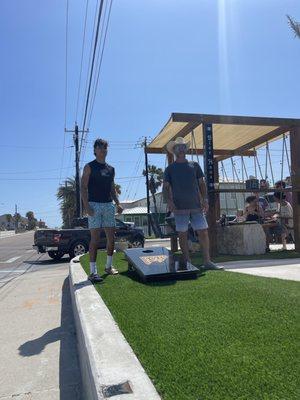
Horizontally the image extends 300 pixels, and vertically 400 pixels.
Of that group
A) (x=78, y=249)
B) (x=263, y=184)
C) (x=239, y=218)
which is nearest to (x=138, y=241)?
(x=78, y=249)

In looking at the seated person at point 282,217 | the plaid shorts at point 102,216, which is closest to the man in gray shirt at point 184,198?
the plaid shorts at point 102,216

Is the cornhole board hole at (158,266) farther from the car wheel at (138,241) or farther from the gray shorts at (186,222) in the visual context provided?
the car wheel at (138,241)

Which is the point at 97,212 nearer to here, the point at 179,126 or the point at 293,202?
the point at 179,126

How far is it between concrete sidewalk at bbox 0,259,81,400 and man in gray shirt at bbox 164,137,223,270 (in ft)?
6.73

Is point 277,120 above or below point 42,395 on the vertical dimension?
above

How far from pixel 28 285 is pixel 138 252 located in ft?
12.8

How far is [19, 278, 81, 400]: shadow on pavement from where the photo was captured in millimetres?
3262

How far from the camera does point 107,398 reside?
2178 millimetres

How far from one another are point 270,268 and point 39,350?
4.10 metres

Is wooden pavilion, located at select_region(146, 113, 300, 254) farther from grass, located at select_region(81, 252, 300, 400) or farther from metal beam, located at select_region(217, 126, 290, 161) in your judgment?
grass, located at select_region(81, 252, 300, 400)

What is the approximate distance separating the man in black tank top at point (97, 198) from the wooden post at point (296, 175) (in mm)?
5236

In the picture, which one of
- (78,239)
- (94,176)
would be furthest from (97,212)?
(78,239)

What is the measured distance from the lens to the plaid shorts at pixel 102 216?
608cm

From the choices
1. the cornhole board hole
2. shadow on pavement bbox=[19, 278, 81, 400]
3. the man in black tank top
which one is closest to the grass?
the cornhole board hole
